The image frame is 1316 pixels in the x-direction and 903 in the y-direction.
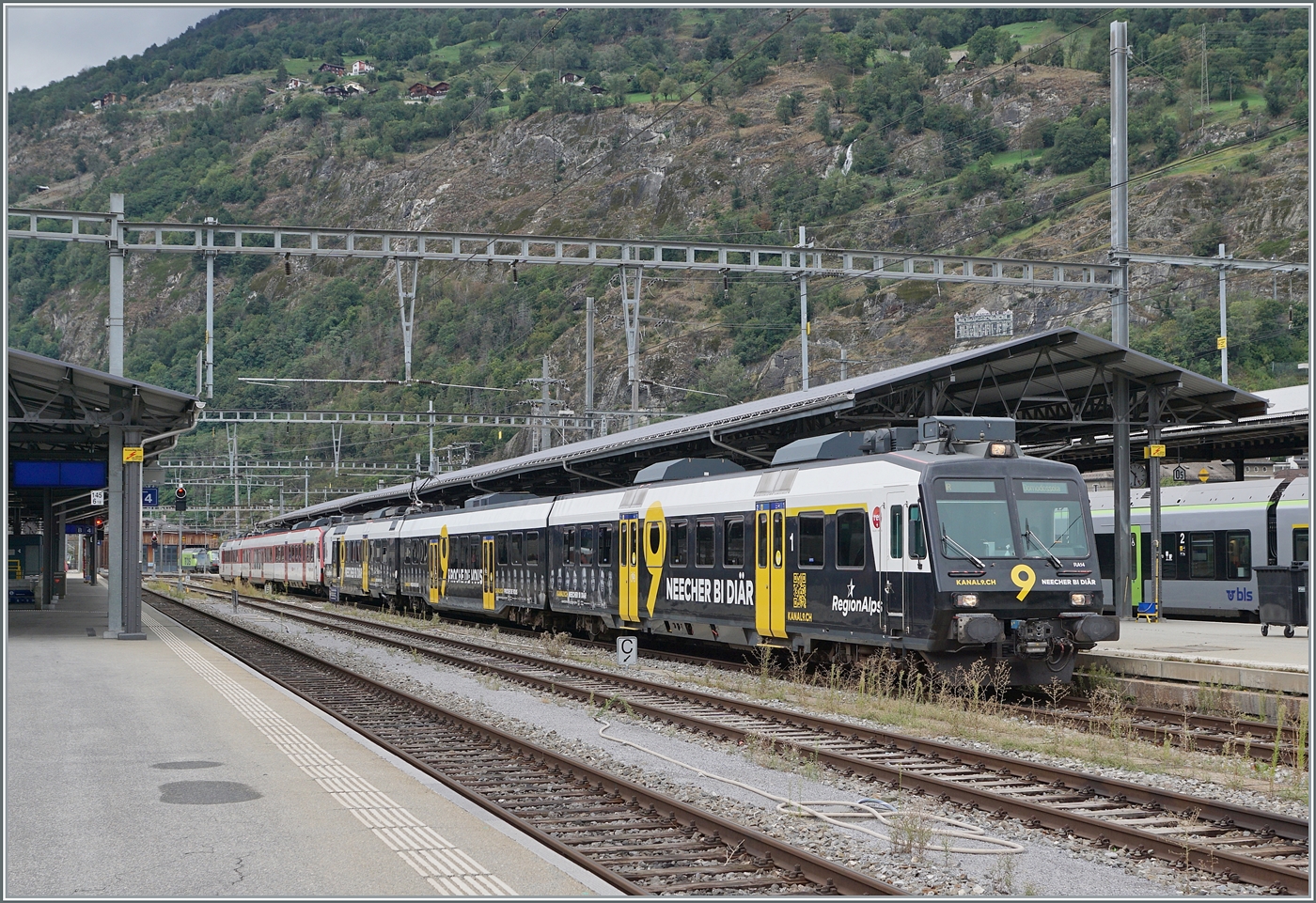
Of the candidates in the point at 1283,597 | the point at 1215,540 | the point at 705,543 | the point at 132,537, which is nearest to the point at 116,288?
the point at 132,537

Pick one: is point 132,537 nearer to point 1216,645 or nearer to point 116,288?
point 116,288

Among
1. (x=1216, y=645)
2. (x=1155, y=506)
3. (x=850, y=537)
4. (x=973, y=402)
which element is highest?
(x=973, y=402)

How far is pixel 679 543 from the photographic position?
21.1 metres

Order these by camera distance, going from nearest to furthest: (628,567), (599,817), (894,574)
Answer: (599,817) → (894,574) → (628,567)

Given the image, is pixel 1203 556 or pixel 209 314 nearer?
pixel 209 314

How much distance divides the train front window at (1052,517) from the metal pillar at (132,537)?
17.4 meters

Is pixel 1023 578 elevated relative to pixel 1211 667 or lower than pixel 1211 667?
elevated

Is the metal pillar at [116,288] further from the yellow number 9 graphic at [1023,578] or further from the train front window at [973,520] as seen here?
the yellow number 9 graphic at [1023,578]

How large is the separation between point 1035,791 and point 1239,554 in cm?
1928

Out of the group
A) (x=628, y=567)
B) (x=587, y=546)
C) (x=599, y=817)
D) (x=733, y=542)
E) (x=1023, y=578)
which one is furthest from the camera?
(x=587, y=546)

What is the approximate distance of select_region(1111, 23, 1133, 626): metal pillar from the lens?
79.0 ft

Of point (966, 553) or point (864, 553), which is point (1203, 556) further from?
point (966, 553)

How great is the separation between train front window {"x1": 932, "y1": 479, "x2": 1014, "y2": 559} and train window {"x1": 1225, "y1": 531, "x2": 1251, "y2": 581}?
14150 millimetres

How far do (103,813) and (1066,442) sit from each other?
82.6 feet
